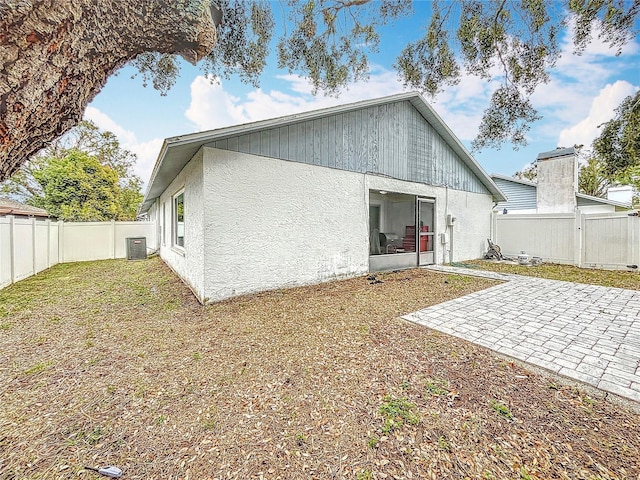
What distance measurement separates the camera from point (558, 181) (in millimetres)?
12125

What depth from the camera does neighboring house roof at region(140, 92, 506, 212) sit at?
4813 mm

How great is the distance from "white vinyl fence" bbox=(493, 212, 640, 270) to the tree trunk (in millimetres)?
12193

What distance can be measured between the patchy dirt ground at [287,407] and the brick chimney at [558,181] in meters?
12.7

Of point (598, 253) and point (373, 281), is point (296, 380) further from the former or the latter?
point (598, 253)

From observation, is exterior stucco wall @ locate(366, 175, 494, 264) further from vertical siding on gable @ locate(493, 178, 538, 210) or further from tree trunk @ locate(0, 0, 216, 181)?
tree trunk @ locate(0, 0, 216, 181)

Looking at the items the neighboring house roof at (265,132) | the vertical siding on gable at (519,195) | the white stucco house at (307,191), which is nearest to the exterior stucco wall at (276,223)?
the white stucco house at (307,191)

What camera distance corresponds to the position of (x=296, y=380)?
8.75 feet

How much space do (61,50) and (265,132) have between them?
426 cm

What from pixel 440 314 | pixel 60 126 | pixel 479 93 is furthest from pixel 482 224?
pixel 60 126

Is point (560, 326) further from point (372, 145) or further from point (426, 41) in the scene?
point (426, 41)

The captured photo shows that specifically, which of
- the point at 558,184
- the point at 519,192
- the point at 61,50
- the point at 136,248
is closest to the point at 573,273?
the point at 558,184

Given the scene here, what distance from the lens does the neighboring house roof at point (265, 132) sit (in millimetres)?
4813

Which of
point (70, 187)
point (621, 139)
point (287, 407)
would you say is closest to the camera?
point (287, 407)

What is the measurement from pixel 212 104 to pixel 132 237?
792cm
